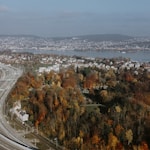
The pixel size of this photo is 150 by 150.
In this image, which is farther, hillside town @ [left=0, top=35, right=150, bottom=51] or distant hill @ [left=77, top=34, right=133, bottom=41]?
distant hill @ [left=77, top=34, right=133, bottom=41]

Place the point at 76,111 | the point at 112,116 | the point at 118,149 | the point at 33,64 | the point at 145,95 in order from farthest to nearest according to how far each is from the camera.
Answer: the point at 33,64 < the point at 145,95 < the point at 76,111 < the point at 112,116 < the point at 118,149

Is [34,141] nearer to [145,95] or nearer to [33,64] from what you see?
[145,95]

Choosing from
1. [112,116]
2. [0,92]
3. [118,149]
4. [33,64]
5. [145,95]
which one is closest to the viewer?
[118,149]

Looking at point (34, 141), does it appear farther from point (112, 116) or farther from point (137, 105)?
point (137, 105)

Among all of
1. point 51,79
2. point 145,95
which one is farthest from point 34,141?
point 51,79

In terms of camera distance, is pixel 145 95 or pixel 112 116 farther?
pixel 145 95

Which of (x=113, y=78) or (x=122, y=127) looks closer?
(x=122, y=127)

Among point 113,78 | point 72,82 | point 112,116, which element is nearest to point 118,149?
point 112,116

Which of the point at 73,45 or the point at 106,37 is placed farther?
the point at 106,37

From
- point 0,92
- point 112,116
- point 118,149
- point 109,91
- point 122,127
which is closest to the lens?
point 118,149

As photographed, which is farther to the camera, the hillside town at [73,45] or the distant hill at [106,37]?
the distant hill at [106,37]
